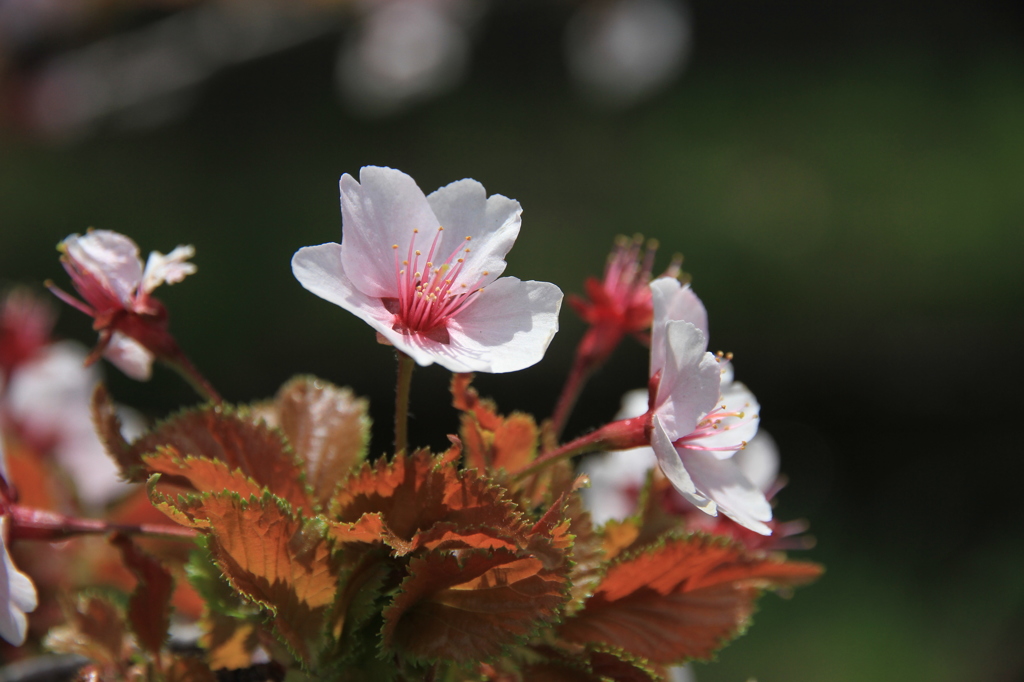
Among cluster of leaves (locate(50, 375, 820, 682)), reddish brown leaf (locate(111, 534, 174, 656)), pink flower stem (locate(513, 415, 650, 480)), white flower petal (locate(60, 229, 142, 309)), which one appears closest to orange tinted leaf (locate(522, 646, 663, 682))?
cluster of leaves (locate(50, 375, 820, 682))

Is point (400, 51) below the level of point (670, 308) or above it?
below

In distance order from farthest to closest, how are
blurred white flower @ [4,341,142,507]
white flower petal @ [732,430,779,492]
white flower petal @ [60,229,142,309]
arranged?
blurred white flower @ [4,341,142,507] < white flower petal @ [732,430,779,492] < white flower petal @ [60,229,142,309]

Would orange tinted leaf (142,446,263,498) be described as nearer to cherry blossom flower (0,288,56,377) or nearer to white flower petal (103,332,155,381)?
white flower petal (103,332,155,381)

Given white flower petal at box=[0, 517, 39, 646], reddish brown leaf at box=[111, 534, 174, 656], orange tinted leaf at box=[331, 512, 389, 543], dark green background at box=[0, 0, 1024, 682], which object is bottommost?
dark green background at box=[0, 0, 1024, 682]

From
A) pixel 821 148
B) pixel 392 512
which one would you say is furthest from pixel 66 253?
pixel 821 148

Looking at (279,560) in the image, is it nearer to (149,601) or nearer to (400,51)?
(149,601)

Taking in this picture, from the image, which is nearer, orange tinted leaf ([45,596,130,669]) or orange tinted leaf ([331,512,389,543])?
orange tinted leaf ([331,512,389,543])

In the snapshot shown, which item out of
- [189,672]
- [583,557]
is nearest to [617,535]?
[583,557]
